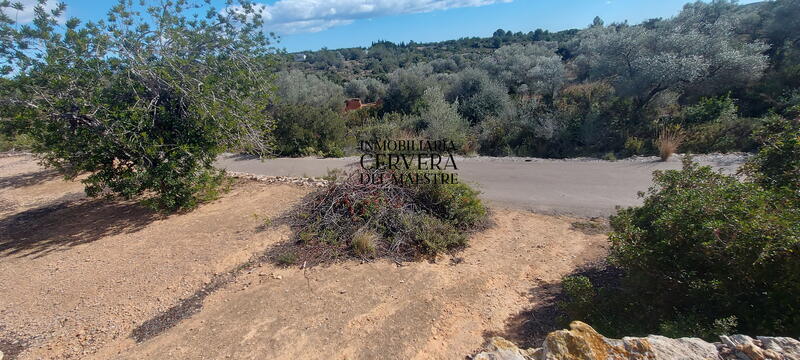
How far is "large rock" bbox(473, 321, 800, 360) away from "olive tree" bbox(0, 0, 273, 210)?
551cm

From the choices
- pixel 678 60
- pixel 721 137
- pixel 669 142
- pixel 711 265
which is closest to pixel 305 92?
pixel 678 60

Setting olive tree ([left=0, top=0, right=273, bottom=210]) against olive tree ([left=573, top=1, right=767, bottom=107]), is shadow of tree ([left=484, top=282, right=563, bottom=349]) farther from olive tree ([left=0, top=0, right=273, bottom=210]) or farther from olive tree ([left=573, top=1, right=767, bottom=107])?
olive tree ([left=573, top=1, right=767, bottom=107])

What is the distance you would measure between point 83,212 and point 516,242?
25.7 ft

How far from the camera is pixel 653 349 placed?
1.75 m

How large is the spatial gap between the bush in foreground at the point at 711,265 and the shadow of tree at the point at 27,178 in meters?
12.6

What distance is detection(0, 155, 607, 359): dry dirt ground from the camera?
326cm

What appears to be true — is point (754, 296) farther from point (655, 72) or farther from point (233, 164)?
point (233, 164)

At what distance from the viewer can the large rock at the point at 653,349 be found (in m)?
1.68

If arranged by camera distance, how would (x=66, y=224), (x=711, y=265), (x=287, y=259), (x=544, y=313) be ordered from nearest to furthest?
(x=711, y=265)
(x=544, y=313)
(x=287, y=259)
(x=66, y=224)

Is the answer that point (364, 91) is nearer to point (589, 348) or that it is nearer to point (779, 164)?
point (779, 164)

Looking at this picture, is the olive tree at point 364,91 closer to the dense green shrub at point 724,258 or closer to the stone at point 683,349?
the dense green shrub at point 724,258

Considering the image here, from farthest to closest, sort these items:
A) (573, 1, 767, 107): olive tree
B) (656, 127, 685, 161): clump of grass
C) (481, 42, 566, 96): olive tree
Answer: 1. (481, 42, 566, 96): olive tree
2. (573, 1, 767, 107): olive tree
3. (656, 127, 685, 161): clump of grass

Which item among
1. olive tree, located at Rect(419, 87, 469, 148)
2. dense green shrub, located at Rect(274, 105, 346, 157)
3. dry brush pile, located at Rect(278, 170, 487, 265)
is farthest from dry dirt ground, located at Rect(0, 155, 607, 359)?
dense green shrub, located at Rect(274, 105, 346, 157)

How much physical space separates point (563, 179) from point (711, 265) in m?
5.13
